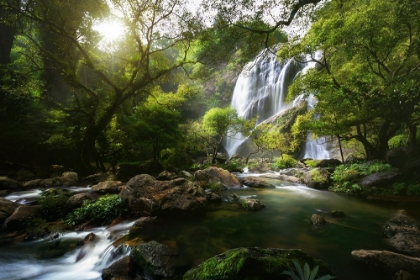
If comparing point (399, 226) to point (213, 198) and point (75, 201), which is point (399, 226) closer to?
point (213, 198)

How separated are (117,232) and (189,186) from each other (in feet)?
10.6

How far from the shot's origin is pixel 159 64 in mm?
14594

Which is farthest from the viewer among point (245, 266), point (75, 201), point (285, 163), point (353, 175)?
point (285, 163)

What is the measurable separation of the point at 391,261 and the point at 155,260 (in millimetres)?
4389

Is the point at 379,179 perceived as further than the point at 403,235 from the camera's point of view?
Yes

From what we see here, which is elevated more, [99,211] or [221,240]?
[99,211]

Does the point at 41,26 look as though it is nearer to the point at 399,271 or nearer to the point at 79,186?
the point at 79,186

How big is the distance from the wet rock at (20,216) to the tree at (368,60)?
40.5 ft

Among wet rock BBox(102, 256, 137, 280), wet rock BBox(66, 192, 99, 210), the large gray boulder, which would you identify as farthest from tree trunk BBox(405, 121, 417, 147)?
wet rock BBox(66, 192, 99, 210)

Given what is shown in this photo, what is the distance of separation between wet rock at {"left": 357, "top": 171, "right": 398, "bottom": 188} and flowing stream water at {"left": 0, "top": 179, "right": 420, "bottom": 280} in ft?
6.42

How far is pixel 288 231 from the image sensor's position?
620 centimetres

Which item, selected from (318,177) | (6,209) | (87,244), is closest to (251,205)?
(87,244)

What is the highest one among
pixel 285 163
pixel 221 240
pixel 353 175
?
pixel 285 163

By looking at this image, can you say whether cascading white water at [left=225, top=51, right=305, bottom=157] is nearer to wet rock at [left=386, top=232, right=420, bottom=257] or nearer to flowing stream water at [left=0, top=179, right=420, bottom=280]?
flowing stream water at [left=0, top=179, right=420, bottom=280]
